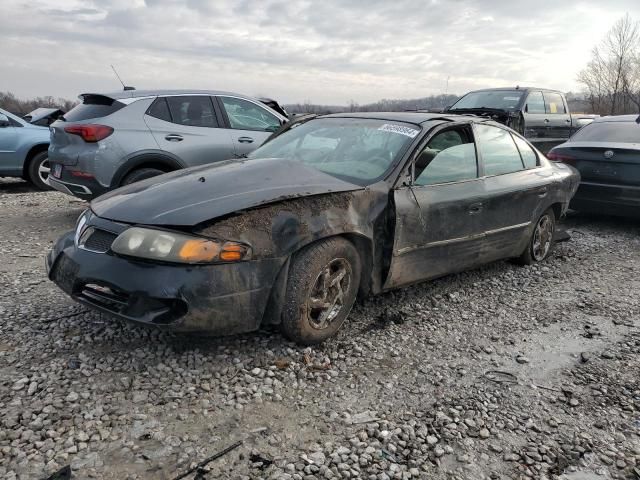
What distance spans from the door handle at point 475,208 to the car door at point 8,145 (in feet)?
27.3

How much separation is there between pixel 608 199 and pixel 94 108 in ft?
20.7

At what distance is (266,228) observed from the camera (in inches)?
118

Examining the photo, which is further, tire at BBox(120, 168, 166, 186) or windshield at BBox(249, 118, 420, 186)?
tire at BBox(120, 168, 166, 186)

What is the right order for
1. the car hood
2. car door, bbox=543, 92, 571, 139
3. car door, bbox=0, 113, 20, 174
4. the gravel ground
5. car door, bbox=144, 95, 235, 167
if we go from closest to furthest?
1. the gravel ground
2. the car hood
3. car door, bbox=144, 95, 235, 167
4. car door, bbox=0, 113, 20, 174
5. car door, bbox=543, 92, 571, 139

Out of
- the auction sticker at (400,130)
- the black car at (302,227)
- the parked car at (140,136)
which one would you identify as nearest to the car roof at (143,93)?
the parked car at (140,136)

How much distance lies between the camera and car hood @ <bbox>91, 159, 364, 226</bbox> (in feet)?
9.75

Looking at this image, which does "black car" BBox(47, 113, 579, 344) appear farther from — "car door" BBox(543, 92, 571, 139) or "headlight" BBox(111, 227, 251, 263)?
"car door" BBox(543, 92, 571, 139)

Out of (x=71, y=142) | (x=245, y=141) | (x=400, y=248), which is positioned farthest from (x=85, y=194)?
(x=400, y=248)

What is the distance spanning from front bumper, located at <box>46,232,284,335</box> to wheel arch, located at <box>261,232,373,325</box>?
5 cm

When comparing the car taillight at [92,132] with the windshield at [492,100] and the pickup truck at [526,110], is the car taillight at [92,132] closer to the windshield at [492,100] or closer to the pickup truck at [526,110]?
the pickup truck at [526,110]

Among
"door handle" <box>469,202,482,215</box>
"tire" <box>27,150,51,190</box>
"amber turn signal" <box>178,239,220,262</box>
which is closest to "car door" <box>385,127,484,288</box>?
"door handle" <box>469,202,482,215</box>

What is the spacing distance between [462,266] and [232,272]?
2.18 metres

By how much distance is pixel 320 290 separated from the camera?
330 cm

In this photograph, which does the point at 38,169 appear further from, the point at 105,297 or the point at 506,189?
the point at 506,189
